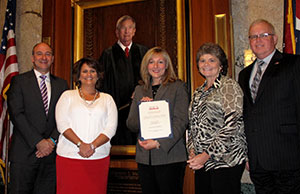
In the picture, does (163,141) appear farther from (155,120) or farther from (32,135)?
(32,135)

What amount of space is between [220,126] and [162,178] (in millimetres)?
684

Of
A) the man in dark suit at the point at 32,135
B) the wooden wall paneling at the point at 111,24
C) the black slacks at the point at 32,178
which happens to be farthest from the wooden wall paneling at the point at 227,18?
the black slacks at the point at 32,178

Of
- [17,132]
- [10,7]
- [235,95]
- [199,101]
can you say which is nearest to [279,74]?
[235,95]

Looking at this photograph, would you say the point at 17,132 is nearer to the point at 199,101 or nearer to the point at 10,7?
the point at 199,101

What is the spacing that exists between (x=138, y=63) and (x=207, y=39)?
3.00 feet

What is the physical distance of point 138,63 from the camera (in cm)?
368

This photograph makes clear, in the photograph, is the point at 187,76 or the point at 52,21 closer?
the point at 187,76

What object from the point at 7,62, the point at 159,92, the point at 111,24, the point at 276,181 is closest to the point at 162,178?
the point at 159,92

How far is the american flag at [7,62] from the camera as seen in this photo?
4.12 meters

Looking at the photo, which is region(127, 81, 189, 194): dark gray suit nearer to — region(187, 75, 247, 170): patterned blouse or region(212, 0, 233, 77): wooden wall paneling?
region(187, 75, 247, 170): patterned blouse

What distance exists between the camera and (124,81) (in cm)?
370

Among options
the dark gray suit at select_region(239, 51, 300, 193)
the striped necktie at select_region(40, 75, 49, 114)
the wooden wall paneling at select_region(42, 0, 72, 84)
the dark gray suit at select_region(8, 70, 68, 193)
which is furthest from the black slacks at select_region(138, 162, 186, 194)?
the wooden wall paneling at select_region(42, 0, 72, 84)

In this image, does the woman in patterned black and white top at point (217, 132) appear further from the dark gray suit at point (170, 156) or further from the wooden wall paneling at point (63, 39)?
the wooden wall paneling at point (63, 39)

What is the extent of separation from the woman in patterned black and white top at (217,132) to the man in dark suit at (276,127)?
0.40 ft
